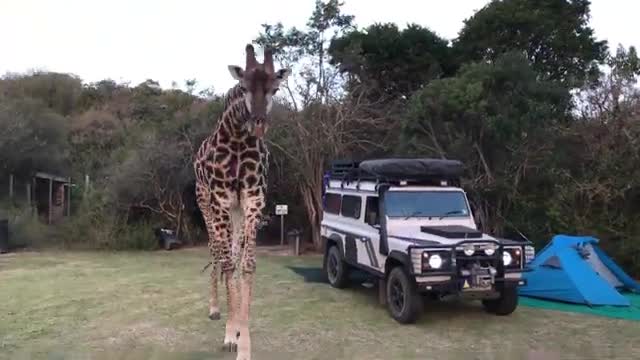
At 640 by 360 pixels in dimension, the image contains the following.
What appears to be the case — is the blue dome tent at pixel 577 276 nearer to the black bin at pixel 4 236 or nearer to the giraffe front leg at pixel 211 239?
the giraffe front leg at pixel 211 239

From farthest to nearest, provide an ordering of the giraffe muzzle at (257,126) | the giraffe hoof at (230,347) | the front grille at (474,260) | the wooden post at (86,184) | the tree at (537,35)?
the tree at (537,35), the wooden post at (86,184), the front grille at (474,260), the giraffe hoof at (230,347), the giraffe muzzle at (257,126)

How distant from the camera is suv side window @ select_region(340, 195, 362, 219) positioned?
378 inches

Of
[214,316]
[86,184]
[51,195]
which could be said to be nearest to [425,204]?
[214,316]

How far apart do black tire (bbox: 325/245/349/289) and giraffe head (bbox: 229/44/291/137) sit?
5.24 metres

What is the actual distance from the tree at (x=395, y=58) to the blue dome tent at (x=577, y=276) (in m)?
8.01

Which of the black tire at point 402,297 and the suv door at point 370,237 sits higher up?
the suv door at point 370,237

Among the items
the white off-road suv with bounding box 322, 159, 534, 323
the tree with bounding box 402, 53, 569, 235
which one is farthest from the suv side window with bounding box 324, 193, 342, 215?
the tree with bounding box 402, 53, 569, 235

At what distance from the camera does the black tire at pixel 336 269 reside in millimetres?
10109

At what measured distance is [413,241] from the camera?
7766 millimetres

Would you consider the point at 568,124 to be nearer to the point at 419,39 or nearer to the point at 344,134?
the point at 344,134

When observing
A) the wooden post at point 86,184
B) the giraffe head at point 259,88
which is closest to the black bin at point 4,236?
the wooden post at point 86,184

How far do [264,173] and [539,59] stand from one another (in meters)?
16.1

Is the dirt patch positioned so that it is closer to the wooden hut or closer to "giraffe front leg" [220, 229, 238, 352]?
→ "giraffe front leg" [220, 229, 238, 352]

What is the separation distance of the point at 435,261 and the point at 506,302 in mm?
1481
